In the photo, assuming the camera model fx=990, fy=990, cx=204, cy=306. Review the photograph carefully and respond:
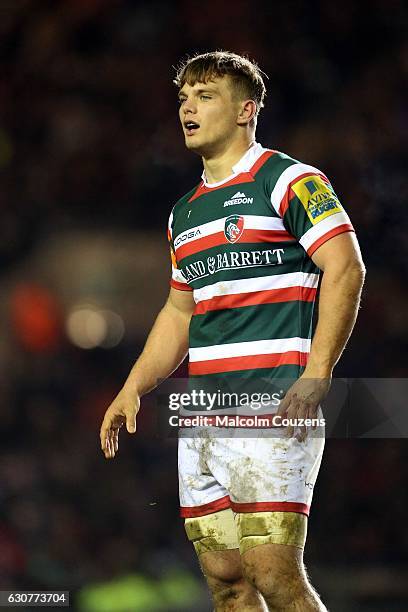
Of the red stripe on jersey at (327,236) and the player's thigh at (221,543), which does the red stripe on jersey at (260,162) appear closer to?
the red stripe on jersey at (327,236)

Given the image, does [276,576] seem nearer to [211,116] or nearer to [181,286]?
[181,286]

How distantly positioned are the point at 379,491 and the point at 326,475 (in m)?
0.23

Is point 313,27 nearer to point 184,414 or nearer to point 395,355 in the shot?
point 395,355

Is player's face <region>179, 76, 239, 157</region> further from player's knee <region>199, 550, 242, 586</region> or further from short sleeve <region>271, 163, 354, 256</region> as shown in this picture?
player's knee <region>199, 550, 242, 586</region>

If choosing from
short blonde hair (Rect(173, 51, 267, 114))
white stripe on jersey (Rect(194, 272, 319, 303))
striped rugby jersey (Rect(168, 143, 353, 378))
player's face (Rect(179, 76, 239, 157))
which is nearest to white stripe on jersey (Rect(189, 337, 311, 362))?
striped rugby jersey (Rect(168, 143, 353, 378))

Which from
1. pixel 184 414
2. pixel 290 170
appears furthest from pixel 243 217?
pixel 184 414

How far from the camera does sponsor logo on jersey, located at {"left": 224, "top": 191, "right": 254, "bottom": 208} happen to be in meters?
2.07

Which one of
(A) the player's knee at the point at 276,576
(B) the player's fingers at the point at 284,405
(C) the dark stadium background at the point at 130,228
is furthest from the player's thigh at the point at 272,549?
(C) the dark stadium background at the point at 130,228

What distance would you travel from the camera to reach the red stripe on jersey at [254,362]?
6.61 ft

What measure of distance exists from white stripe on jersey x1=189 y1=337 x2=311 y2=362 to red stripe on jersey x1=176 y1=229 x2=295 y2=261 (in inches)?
8.2

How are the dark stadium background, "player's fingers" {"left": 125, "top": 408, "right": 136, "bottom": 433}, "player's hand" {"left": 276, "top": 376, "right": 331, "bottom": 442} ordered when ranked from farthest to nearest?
1. the dark stadium background
2. "player's fingers" {"left": 125, "top": 408, "right": 136, "bottom": 433}
3. "player's hand" {"left": 276, "top": 376, "right": 331, "bottom": 442}

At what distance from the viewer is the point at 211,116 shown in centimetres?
214

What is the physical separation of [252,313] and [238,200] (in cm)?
24

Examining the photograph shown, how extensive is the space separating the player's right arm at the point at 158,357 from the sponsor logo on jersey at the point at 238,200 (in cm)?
31
